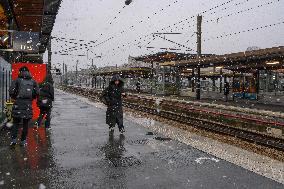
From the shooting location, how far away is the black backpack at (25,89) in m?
6.98

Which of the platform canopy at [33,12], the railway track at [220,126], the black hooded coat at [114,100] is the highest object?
the platform canopy at [33,12]

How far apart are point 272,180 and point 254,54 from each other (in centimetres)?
1402

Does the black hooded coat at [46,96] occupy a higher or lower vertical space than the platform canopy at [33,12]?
lower

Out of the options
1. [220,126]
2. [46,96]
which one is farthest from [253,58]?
[46,96]

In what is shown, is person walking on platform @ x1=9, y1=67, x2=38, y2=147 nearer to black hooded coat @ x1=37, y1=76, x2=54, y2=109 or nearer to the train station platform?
the train station platform

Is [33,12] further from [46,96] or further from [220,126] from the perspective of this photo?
[220,126]

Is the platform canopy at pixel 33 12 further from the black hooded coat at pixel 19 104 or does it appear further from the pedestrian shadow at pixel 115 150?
Result: the pedestrian shadow at pixel 115 150

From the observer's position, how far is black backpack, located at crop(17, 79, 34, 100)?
6984 mm

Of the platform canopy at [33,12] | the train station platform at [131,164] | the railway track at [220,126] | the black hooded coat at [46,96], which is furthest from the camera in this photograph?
the platform canopy at [33,12]

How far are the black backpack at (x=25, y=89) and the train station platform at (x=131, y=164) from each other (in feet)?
3.87

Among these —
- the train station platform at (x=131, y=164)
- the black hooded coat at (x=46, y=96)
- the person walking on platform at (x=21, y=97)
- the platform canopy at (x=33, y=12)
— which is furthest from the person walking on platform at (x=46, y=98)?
the person walking on platform at (x=21, y=97)

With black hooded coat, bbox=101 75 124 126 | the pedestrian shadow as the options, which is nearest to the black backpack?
the pedestrian shadow

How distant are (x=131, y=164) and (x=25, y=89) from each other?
2.97 meters

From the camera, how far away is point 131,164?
598 centimetres
